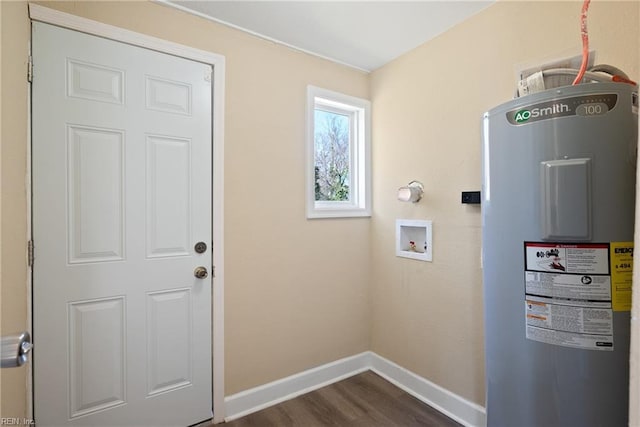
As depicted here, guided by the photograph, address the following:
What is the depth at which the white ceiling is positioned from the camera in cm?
164

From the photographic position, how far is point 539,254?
2.99 feet

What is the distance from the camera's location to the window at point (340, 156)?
2.27 metres

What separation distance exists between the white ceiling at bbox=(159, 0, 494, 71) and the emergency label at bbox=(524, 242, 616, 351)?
148 centimetres

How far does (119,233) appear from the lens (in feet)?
4.93

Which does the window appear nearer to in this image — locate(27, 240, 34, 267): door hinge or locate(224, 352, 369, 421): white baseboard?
locate(224, 352, 369, 421): white baseboard

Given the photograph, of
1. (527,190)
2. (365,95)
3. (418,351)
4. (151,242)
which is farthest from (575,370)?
(365,95)

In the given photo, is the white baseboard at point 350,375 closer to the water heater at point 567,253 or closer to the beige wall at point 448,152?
the beige wall at point 448,152

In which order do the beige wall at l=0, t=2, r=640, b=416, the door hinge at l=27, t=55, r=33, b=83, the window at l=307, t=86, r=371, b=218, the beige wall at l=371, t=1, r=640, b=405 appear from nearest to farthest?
the door hinge at l=27, t=55, r=33, b=83 → the beige wall at l=371, t=1, r=640, b=405 → the beige wall at l=0, t=2, r=640, b=416 → the window at l=307, t=86, r=371, b=218

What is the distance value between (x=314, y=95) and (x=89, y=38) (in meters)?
1.28

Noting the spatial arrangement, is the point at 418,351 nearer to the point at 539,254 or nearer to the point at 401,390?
the point at 401,390

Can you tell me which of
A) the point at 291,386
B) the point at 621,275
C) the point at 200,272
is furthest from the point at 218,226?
the point at 621,275

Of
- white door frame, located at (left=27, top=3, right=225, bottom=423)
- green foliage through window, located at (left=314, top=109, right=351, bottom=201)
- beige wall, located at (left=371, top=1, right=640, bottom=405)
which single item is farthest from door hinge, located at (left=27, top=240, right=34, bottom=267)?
beige wall, located at (left=371, top=1, right=640, bottom=405)

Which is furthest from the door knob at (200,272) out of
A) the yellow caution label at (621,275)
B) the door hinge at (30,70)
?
the yellow caution label at (621,275)

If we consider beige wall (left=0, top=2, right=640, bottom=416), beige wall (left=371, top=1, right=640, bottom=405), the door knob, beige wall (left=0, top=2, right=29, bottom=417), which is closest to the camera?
beige wall (left=0, top=2, right=29, bottom=417)
